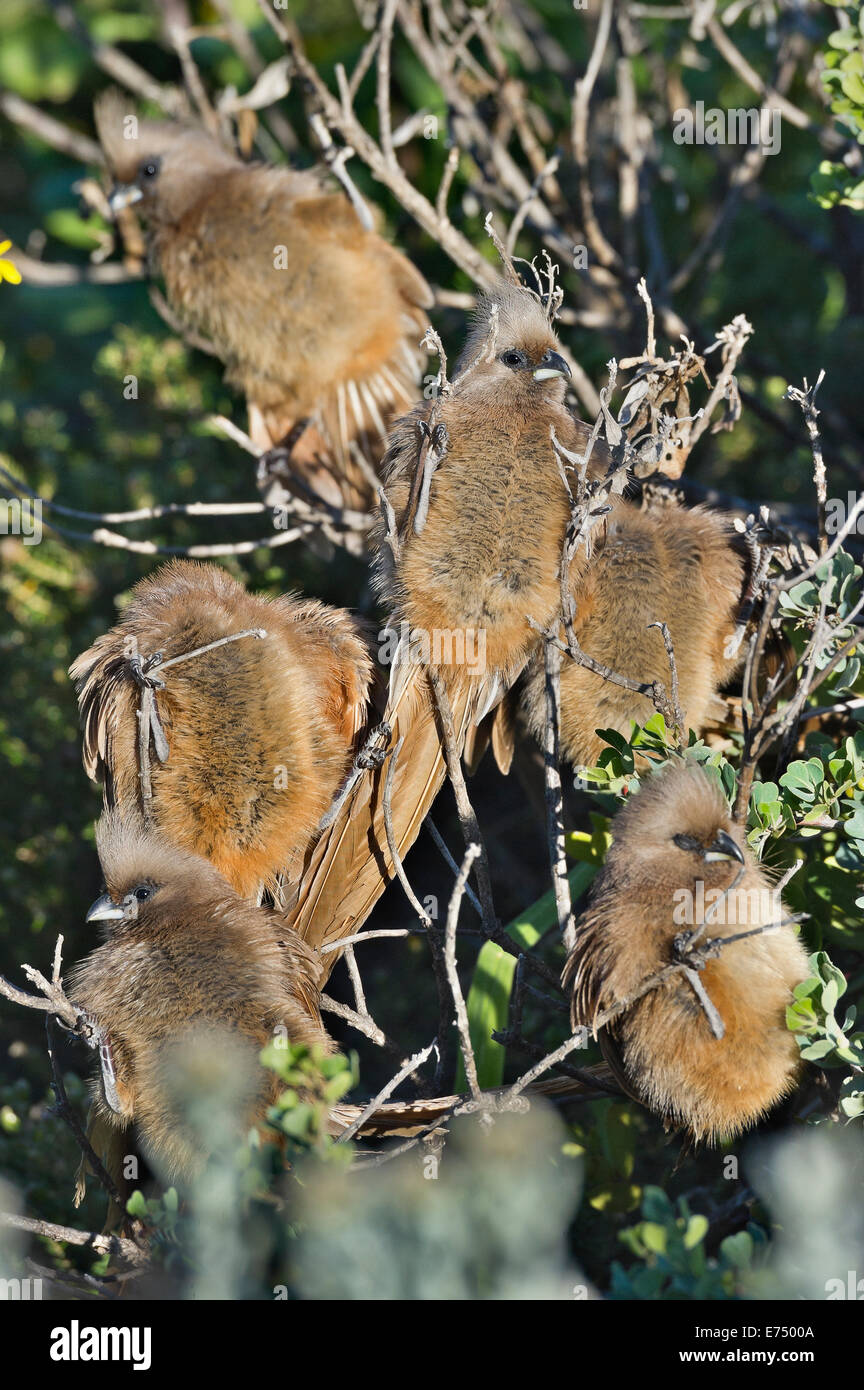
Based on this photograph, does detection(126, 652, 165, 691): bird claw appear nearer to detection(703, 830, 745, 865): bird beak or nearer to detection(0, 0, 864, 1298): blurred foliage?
detection(0, 0, 864, 1298): blurred foliage

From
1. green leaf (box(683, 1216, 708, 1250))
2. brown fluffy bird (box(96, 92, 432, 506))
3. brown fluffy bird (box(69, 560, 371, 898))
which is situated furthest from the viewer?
brown fluffy bird (box(96, 92, 432, 506))

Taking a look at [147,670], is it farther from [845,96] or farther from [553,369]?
[845,96]

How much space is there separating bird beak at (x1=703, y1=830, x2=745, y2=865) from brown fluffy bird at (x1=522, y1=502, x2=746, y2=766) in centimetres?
41

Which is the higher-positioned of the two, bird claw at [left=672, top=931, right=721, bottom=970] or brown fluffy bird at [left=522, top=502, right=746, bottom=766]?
brown fluffy bird at [left=522, top=502, right=746, bottom=766]

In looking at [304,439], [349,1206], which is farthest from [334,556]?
[349,1206]

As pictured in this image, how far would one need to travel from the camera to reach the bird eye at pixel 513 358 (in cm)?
233

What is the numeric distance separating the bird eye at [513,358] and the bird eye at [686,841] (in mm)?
981

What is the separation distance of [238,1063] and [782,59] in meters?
3.01

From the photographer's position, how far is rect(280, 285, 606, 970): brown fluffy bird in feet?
6.89


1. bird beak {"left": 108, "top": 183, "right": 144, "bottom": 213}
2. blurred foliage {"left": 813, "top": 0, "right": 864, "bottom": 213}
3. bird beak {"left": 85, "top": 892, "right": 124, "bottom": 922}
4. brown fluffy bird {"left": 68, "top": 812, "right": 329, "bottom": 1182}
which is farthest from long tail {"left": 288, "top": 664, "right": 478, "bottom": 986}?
bird beak {"left": 108, "top": 183, "right": 144, "bottom": 213}

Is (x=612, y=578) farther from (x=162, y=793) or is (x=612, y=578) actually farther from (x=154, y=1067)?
(x=154, y=1067)

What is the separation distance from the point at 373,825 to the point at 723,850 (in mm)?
716

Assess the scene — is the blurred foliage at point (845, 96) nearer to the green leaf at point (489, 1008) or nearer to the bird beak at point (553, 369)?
the bird beak at point (553, 369)

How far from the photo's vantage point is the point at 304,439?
3180 millimetres
